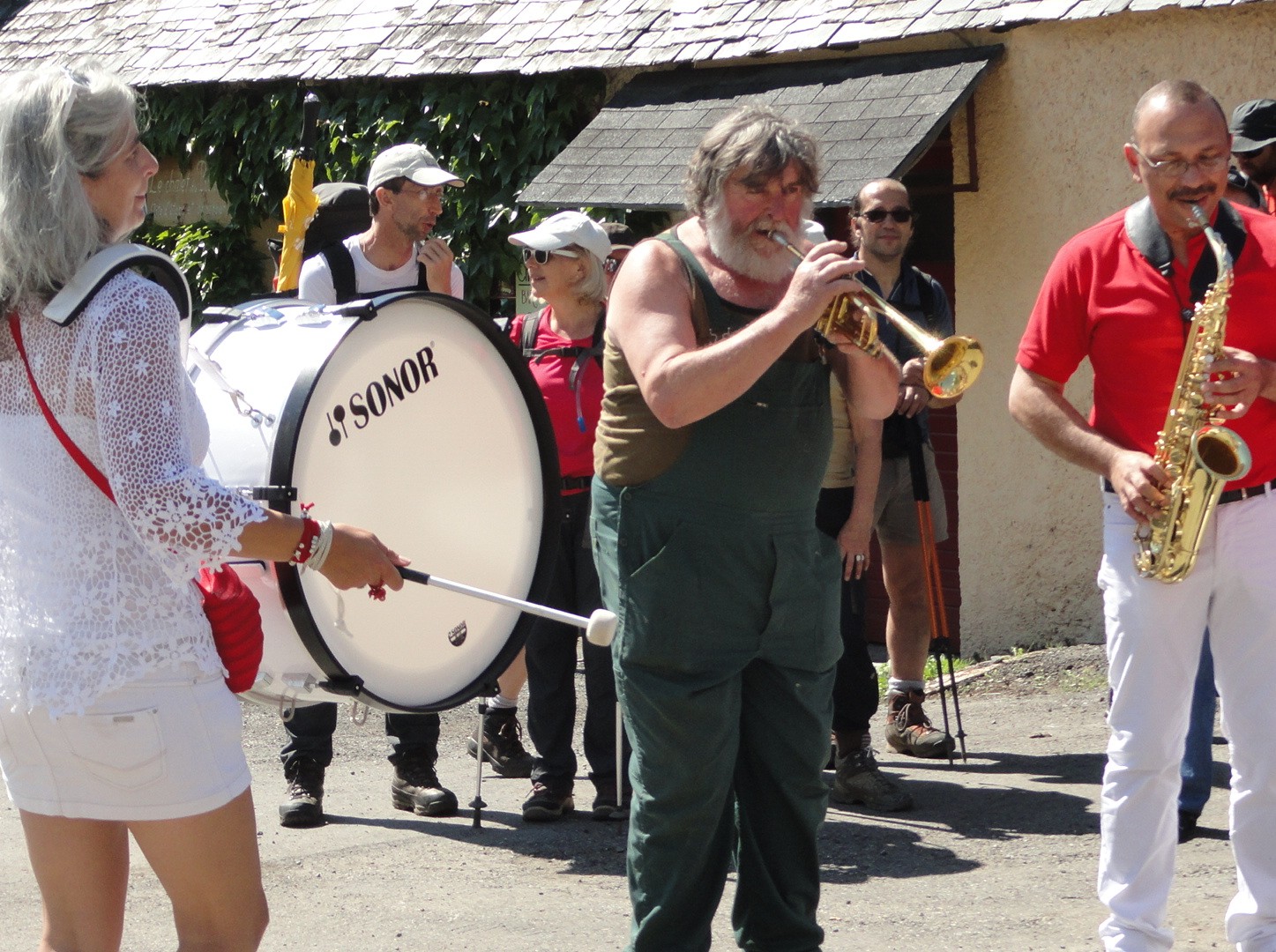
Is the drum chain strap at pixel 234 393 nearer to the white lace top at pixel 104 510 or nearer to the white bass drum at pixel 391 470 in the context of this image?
the white bass drum at pixel 391 470

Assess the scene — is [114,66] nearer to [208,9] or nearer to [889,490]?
[208,9]

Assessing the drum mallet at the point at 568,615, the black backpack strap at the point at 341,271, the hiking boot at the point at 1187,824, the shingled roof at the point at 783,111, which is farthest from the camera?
the shingled roof at the point at 783,111

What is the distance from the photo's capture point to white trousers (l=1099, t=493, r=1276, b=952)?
12.0 ft

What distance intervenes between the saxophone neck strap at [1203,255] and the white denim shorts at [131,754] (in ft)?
7.26

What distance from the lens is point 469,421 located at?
4.40 metres

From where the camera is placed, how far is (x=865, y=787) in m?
5.46

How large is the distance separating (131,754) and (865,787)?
326 cm

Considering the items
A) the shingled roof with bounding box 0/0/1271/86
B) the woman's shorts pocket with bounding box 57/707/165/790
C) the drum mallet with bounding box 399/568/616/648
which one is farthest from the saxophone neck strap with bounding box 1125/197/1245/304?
the shingled roof with bounding box 0/0/1271/86

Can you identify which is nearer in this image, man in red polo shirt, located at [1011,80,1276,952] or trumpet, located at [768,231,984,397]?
trumpet, located at [768,231,984,397]

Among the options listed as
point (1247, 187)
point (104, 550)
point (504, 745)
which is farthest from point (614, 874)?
point (1247, 187)

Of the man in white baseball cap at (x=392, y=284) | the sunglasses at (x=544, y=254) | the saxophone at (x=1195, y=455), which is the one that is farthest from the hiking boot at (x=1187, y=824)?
the sunglasses at (x=544, y=254)

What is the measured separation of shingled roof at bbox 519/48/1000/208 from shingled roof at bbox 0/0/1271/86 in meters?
0.18

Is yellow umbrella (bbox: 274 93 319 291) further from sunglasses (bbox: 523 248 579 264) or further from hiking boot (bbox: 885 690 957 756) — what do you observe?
hiking boot (bbox: 885 690 957 756)

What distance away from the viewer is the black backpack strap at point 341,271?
18.0 feet
